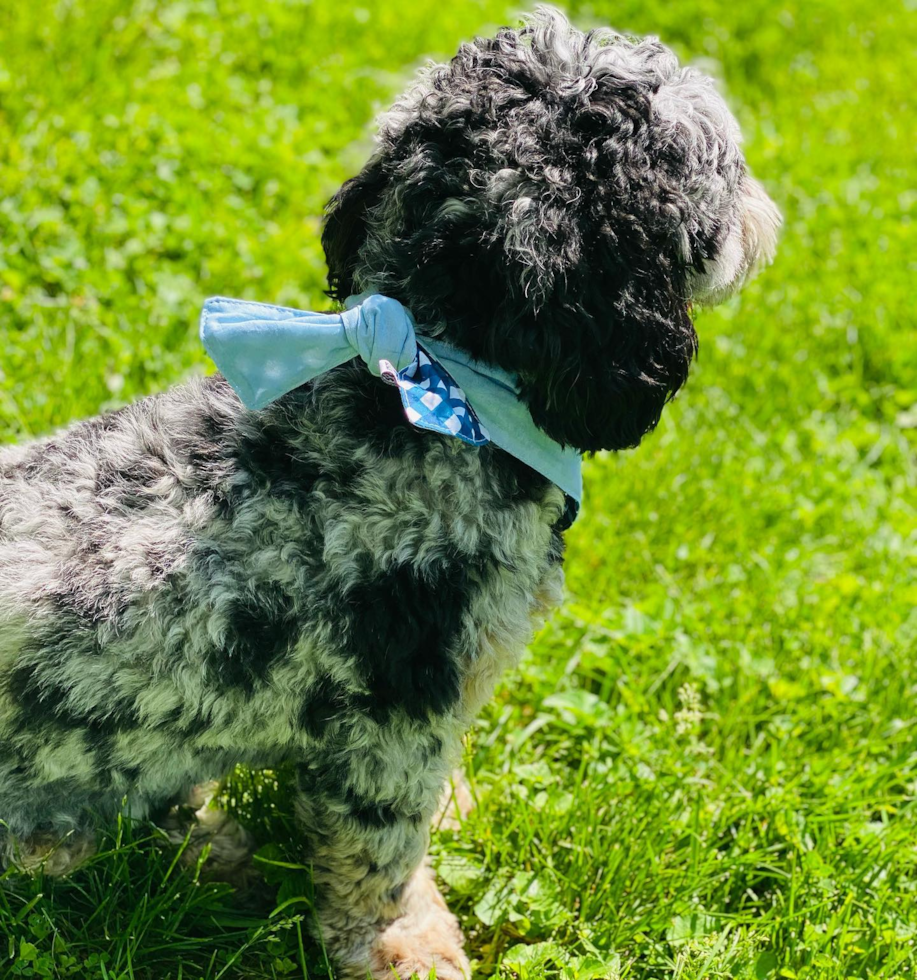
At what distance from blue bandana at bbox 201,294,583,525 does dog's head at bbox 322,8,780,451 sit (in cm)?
6

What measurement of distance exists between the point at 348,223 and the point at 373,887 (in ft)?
5.67

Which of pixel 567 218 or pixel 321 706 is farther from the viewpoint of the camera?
pixel 321 706

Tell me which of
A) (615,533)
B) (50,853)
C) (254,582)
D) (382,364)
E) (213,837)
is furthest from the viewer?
(615,533)

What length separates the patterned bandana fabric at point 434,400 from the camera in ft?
7.66

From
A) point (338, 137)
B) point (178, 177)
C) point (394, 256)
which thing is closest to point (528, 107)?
point (394, 256)

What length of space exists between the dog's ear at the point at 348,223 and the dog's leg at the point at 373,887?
4.16 ft

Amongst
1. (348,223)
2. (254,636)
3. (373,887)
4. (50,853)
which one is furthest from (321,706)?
(348,223)

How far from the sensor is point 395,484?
8.35 feet

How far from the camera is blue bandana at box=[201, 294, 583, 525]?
7.73 ft

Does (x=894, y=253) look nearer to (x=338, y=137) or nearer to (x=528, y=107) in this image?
(x=338, y=137)

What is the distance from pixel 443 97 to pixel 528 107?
0.72ft

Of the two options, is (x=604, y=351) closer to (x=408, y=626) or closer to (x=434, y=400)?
(x=434, y=400)

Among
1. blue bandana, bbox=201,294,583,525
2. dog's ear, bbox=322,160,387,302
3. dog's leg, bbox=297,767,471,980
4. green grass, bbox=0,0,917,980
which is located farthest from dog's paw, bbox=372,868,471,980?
dog's ear, bbox=322,160,387,302

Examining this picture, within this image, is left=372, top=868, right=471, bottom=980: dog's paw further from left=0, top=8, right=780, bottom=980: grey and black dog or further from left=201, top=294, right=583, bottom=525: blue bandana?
left=201, top=294, right=583, bottom=525: blue bandana
